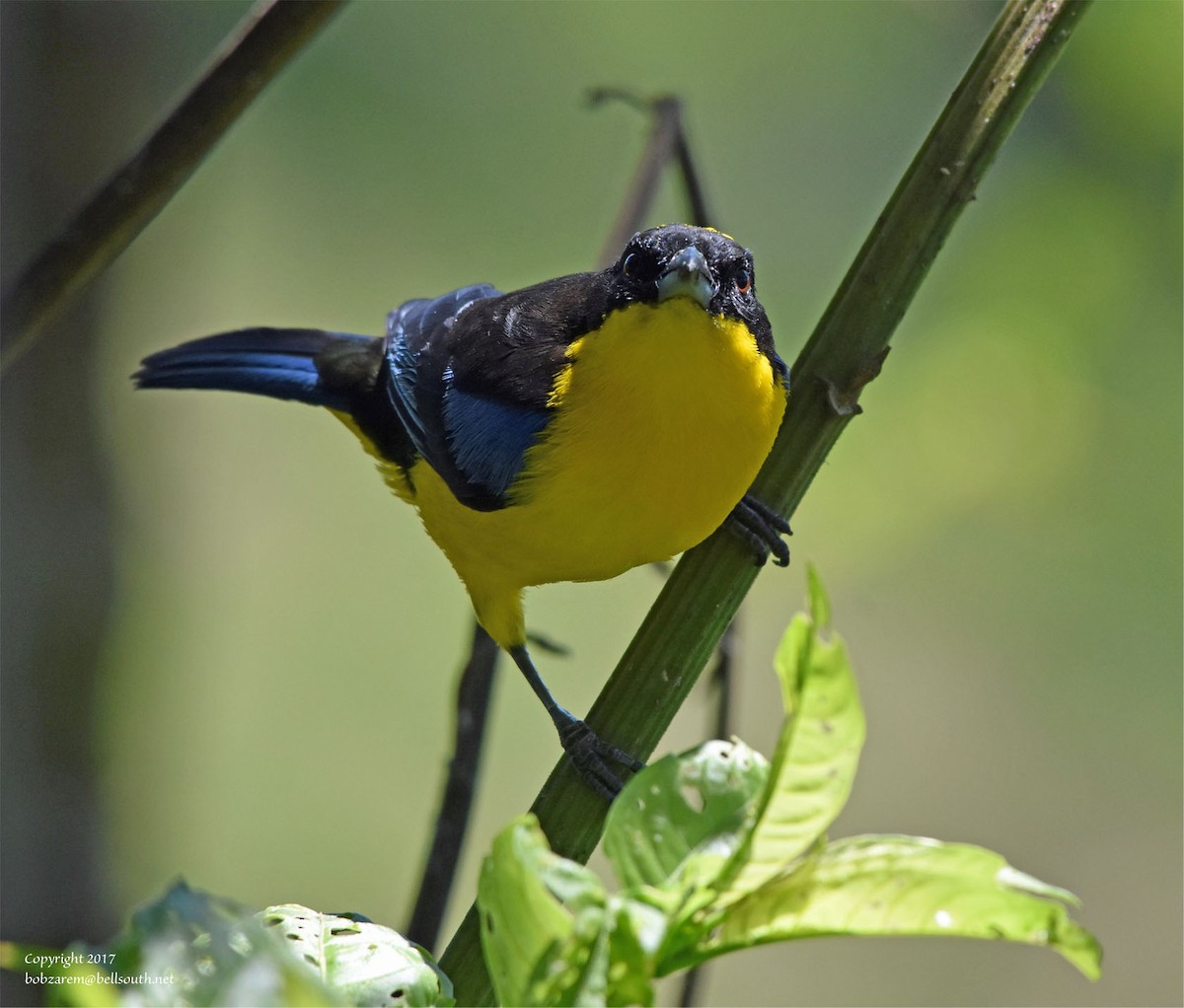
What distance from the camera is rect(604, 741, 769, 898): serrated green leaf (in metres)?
0.90

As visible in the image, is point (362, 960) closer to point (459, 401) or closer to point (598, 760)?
point (598, 760)

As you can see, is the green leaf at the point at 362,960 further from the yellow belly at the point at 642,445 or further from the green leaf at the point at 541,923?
the yellow belly at the point at 642,445

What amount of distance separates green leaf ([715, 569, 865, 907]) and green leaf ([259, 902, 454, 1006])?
1.00 ft

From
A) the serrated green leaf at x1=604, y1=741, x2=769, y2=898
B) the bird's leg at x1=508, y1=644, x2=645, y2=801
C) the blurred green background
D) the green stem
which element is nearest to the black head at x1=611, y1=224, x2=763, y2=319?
the green stem

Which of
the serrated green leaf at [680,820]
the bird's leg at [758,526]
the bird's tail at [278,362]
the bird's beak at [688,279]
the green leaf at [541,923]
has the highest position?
the bird's beak at [688,279]

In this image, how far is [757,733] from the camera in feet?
20.4

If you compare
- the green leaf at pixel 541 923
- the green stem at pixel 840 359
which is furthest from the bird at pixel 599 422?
the green leaf at pixel 541 923

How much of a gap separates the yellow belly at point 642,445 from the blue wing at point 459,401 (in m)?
0.09

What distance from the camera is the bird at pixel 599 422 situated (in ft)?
8.61

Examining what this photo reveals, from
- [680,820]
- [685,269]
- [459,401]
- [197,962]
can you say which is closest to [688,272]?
[685,269]

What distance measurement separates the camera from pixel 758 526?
7.61 feet

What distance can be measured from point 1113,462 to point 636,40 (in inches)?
112

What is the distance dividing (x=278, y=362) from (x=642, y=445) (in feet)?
5.51

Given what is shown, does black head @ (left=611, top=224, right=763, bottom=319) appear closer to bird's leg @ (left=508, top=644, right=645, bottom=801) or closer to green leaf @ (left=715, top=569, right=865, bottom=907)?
bird's leg @ (left=508, top=644, right=645, bottom=801)
